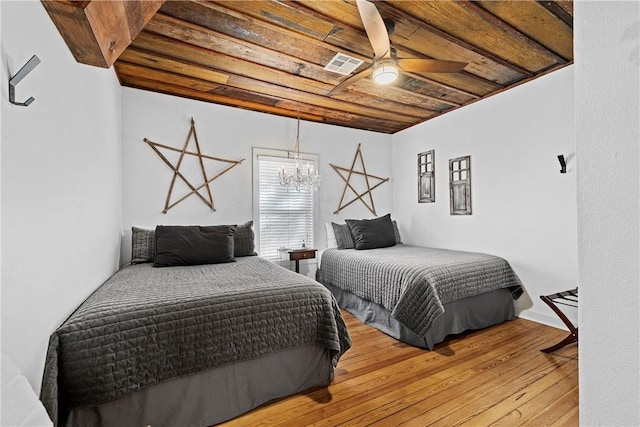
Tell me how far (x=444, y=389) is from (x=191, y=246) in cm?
235

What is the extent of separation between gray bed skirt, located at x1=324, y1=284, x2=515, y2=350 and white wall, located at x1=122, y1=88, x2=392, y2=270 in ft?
4.55

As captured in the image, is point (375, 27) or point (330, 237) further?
point (330, 237)

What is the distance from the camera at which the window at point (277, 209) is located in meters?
3.87

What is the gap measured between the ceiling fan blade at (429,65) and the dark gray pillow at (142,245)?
2.78 meters

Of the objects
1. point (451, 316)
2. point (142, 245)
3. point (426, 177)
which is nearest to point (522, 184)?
point (426, 177)

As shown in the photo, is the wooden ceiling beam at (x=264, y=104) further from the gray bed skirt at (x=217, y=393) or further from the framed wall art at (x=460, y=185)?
the gray bed skirt at (x=217, y=393)

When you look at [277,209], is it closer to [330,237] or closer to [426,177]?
[330,237]

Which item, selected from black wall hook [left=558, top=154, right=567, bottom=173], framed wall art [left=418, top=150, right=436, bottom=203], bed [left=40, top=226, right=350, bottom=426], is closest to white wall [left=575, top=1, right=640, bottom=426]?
bed [left=40, top=226, right=350, bottom=426]

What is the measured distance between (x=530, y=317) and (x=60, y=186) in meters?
4.07

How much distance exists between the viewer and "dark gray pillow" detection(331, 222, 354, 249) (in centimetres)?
400

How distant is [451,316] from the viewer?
2.76m

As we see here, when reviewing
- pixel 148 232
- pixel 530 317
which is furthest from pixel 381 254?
pixel 148 232

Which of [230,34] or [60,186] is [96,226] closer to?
[60,186]

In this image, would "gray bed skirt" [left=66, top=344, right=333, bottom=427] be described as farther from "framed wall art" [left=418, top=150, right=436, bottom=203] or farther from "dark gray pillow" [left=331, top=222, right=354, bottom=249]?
"framed wall art" [left=418, top=150, right=436, bottom=203]
